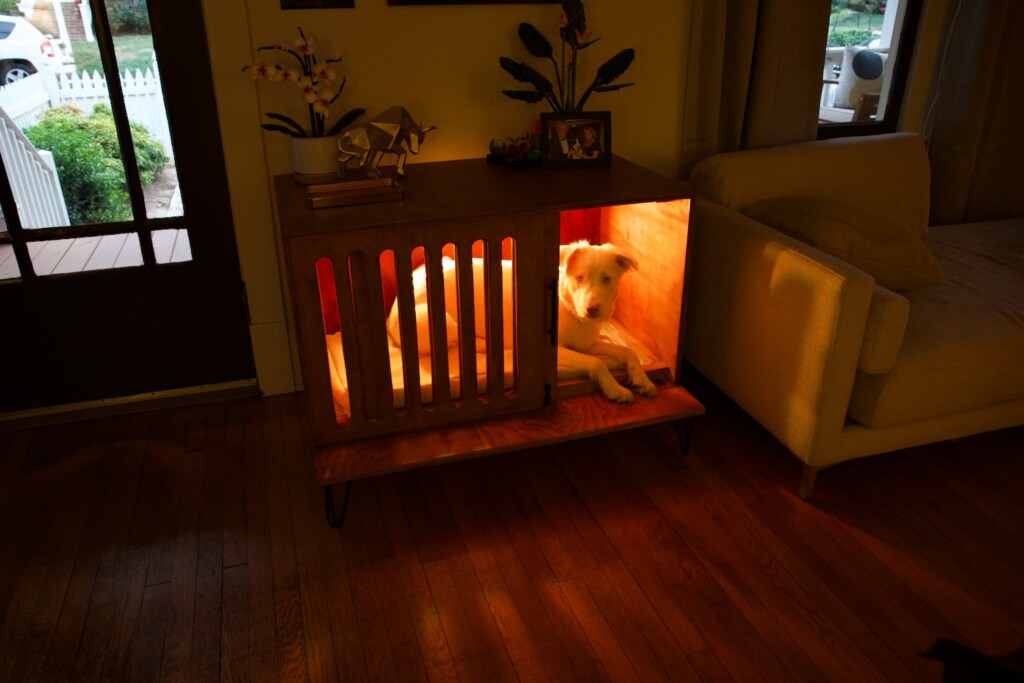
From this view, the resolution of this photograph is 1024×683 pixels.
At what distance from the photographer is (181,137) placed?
87.0 inches

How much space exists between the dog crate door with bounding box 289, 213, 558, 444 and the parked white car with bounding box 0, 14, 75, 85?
0.96 m

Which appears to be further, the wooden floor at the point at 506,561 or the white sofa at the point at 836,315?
the white sofa at the point at 836,315

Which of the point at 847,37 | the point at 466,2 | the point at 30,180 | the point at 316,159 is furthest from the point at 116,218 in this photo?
the point at 847,37

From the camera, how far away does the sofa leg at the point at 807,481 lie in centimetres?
204

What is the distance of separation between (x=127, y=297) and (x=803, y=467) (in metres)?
2.09

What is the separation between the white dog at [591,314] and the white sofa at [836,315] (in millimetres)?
231

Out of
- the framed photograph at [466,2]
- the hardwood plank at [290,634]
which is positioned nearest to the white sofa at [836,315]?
the framed photograph at [466,2]

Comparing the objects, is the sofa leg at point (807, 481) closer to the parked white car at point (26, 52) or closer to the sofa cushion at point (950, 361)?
the sofa cushion at point (950, 361)

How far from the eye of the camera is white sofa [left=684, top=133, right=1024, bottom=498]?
74.0 inches

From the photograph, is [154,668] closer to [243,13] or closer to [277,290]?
[277,290]

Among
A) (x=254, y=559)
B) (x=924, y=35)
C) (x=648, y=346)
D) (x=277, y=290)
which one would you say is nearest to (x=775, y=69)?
(x=924, y=35)

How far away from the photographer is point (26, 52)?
205cm

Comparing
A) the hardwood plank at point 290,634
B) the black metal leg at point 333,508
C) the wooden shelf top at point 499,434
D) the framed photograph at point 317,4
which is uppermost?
the framed photograph at point 317,4

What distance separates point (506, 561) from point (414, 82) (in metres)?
1.39
